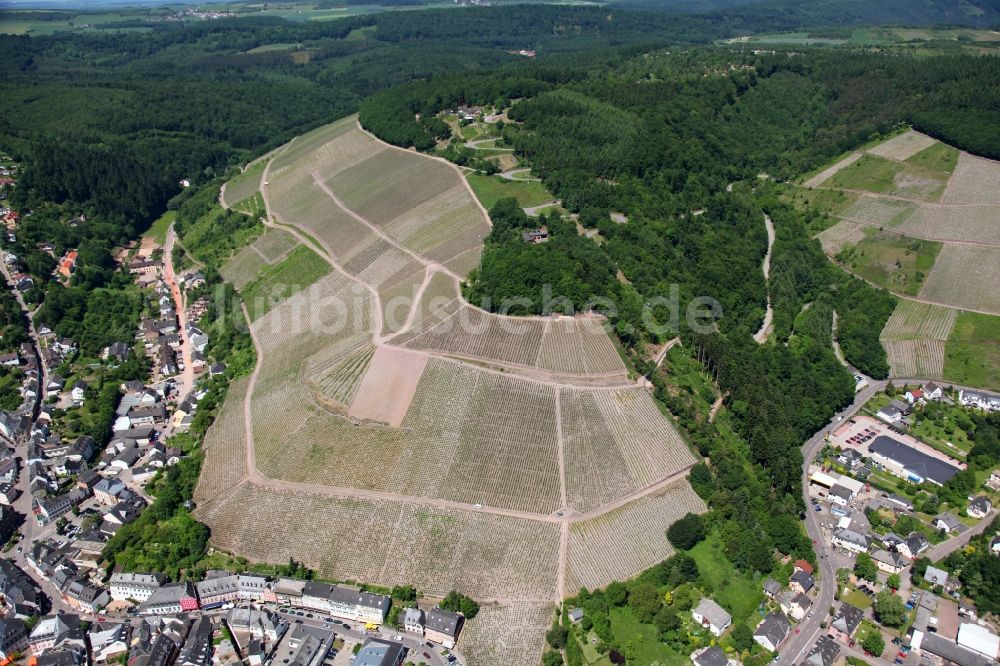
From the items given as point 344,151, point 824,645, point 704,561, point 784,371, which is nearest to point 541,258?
point 784,371

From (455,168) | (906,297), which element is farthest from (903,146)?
(455,168)

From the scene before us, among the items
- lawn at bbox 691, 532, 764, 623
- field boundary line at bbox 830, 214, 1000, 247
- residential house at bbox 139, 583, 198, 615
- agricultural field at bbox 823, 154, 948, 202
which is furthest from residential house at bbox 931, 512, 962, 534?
agricultural field at bbox 823, 154, 948, 202

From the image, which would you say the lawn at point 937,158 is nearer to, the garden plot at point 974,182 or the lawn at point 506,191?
the garden plot at point 974,182

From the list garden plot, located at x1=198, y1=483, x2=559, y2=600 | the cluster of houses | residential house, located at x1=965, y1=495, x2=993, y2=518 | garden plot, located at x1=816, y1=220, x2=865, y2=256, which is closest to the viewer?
the cluster of houses

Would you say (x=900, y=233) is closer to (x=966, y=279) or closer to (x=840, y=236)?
(x=840, y=236)

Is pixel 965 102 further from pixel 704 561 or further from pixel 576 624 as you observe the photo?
pixel 576 624

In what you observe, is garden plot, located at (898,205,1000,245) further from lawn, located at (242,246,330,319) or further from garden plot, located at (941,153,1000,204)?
lawn, located at (242,246,330,319)
